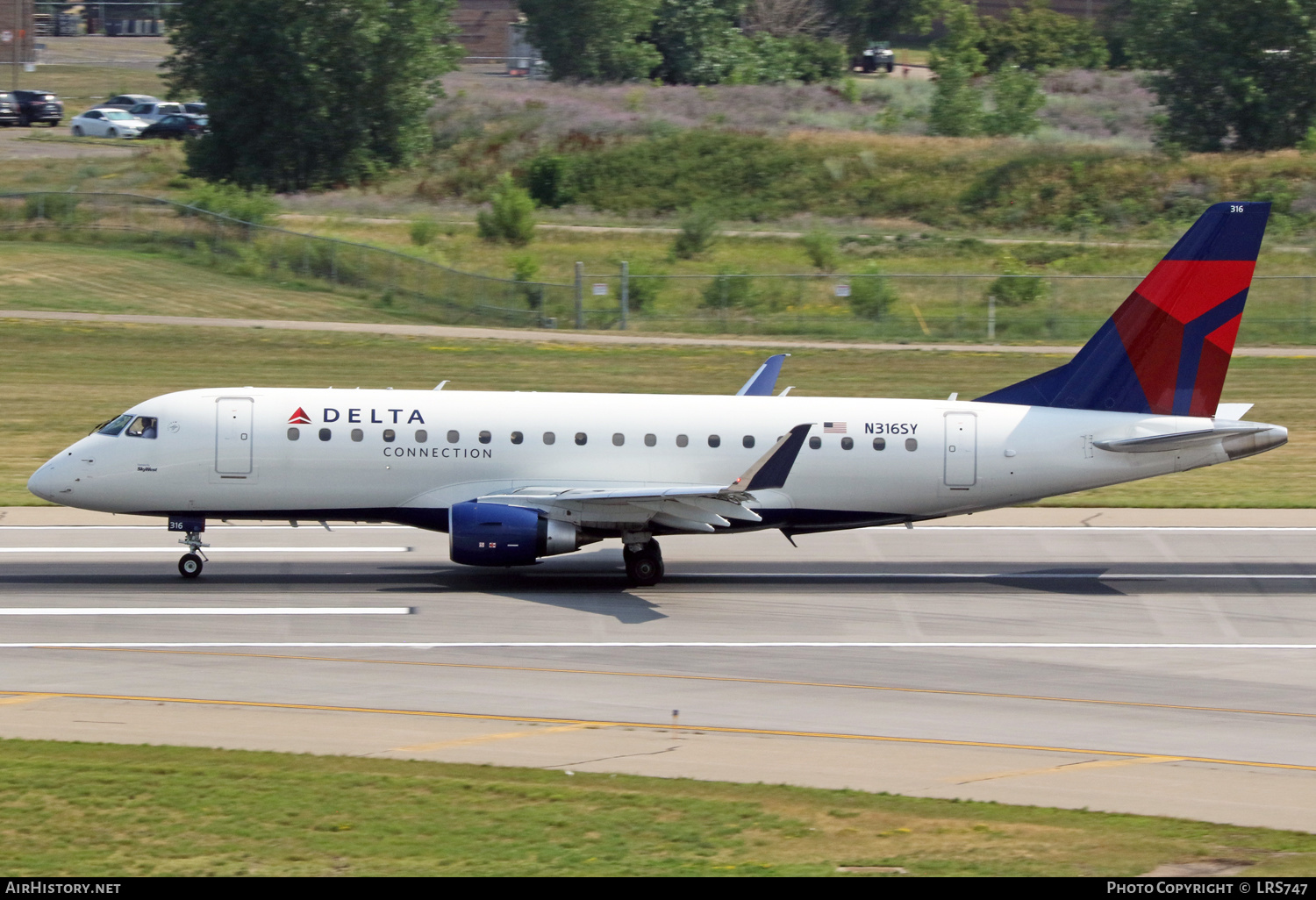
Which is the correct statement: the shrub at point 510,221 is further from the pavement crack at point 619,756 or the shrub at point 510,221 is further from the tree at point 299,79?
the pavement crack at point 619,756

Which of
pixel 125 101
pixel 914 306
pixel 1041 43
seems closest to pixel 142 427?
pixel 914 306

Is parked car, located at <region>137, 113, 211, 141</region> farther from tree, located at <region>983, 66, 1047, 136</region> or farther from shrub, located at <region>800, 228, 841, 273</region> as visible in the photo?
tree, located at <region>983, 66, 1047, 136</region>

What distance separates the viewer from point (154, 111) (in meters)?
102

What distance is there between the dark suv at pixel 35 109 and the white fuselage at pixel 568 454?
278 ft

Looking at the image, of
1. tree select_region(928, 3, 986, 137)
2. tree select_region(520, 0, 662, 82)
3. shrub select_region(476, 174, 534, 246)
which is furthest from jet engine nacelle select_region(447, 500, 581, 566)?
tree select_region(520, 0, 662, 82)

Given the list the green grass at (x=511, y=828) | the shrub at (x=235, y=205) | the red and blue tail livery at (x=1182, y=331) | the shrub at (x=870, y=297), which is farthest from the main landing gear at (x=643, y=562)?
the shrub at (x=235, y=205)

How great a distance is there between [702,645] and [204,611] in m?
7.80

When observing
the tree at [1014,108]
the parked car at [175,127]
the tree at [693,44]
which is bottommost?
the parked car at [175,127]

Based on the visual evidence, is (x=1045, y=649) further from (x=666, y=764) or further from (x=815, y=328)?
(x=815, y=328)

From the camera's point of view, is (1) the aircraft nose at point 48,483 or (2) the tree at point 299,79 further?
(2) the tree at point 299,79

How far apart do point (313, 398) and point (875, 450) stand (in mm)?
9613

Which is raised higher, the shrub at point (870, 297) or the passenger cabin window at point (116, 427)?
the passenger cabin window at point (116, 427)

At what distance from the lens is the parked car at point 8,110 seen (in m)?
99.8

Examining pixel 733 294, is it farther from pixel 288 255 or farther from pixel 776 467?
pixel 776 467
